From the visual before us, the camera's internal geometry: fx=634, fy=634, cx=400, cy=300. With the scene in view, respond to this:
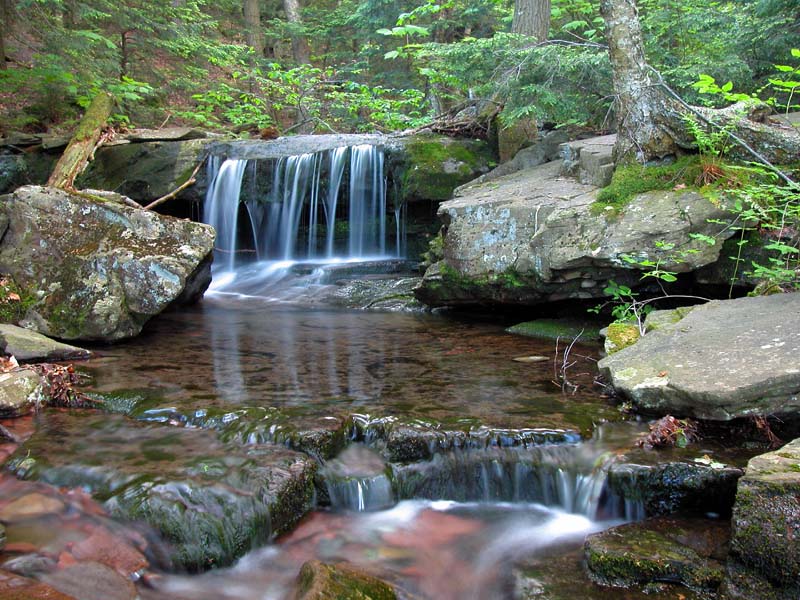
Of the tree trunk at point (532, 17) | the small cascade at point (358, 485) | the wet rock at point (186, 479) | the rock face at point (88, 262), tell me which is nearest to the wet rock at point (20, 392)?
the wet rock at point (186, 479)

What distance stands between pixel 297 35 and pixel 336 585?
18485 mm

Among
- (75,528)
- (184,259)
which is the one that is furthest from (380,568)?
(184,259)

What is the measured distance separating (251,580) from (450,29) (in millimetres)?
16108

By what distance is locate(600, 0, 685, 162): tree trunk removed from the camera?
6.60 metres

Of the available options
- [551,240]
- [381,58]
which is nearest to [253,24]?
[381,58]

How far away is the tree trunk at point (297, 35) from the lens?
19.0 metres

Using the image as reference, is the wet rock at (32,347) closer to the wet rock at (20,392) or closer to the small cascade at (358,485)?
the wet rock at (20,392)

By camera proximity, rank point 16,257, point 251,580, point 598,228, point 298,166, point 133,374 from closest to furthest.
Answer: point 251,580 < point 133,374 < point 598,228 < point 16,257 < point 298,166

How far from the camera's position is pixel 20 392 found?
5.00 meters

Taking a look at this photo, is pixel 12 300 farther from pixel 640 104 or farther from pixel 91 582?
pixel 640 104

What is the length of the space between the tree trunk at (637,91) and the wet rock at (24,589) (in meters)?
6.28

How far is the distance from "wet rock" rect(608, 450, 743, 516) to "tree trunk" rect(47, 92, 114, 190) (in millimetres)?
7686

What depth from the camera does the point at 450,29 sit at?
16.8m

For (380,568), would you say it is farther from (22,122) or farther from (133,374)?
(22,122)
